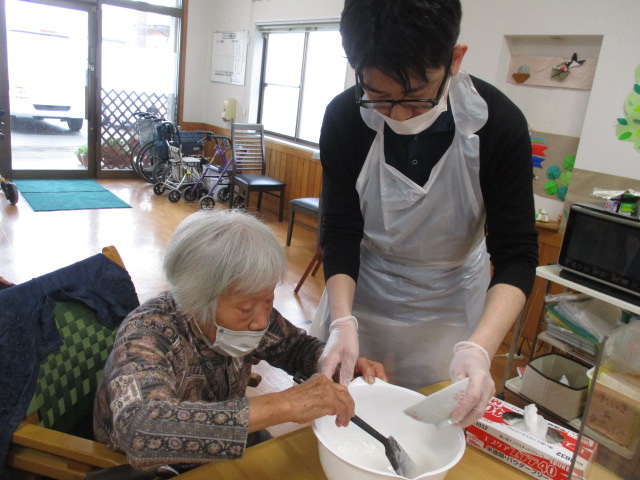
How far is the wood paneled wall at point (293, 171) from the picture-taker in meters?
5.08

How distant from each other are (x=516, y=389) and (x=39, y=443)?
2148 mm

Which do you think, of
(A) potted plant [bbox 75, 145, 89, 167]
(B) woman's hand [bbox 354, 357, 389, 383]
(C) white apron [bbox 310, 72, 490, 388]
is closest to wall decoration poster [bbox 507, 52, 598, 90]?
(C) white apron [bbox 310, 72, 490, 388]

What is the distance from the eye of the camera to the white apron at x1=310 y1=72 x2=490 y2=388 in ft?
3.80

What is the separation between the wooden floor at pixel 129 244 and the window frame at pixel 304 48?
2.95 feet

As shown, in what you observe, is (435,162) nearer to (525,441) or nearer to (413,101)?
(413,101)

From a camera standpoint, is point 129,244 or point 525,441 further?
point 129,244

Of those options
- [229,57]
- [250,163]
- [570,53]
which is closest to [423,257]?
[570,53]

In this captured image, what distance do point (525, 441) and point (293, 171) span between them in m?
4.58

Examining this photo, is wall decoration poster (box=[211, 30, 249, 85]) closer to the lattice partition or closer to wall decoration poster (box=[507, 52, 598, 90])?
the lattice partition

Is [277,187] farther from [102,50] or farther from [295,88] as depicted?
[102,50]

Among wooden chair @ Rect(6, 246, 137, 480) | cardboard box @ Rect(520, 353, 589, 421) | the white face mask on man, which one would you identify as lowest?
cardboard box @ Rect(520, 353, 589, 421)

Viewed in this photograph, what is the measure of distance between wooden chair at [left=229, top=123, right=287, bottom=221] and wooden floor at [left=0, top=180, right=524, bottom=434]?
1.30ft

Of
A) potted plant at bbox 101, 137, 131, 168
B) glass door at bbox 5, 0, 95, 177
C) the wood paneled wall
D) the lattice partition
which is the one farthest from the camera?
potted plant at bbox 101, 137, 131, 168

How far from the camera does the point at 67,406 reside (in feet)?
3.80
